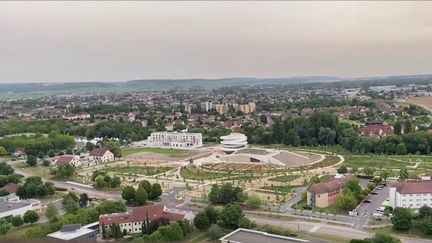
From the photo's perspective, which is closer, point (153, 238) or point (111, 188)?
point (153, 238)

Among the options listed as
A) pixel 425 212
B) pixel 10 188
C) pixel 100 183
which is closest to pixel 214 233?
pixel 425 212

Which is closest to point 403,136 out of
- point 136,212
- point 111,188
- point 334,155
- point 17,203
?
point 334,155

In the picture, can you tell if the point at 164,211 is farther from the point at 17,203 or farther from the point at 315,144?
the point at 315,144

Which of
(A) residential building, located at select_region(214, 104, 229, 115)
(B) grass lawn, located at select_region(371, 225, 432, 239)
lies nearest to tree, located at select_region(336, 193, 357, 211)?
(B) grass lawn, located at select_region(371, 225, 432, 239)

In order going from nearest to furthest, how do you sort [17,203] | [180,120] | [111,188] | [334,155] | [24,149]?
[17,203] → [111,188] → [334,155] → [24,149] → [180,120]

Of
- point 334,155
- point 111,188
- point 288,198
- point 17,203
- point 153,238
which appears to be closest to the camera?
point 153,238
